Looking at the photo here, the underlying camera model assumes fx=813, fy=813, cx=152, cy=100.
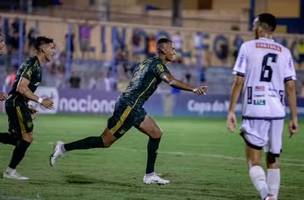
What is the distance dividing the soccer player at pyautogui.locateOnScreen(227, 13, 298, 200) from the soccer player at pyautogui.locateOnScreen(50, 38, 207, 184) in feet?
8.71

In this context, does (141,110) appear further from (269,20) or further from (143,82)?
(269,20)

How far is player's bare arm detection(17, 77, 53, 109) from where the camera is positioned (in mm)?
11258

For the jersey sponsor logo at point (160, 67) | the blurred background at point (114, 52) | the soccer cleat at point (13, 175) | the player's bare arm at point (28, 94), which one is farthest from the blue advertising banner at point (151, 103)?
the jersey sponsor logo at point (160, 67)

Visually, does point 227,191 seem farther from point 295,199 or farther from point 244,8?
point 244,8

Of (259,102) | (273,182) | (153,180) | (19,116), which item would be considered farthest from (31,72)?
(273,182)

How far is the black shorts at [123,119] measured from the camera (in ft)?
37.7

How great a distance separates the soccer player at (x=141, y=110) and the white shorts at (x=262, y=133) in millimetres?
2699

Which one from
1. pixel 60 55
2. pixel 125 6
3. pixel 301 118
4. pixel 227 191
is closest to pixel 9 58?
pixel 60 55

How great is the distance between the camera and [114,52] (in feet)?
111

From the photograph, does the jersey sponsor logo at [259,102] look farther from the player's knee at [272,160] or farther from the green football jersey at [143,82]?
the green football jersey at [143,82]

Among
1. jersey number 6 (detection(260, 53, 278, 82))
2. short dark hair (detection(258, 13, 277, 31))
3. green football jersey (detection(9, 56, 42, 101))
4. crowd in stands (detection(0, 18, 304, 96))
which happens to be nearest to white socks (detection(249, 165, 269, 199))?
jersey number 6 (detection(260, 53, 278, 82))

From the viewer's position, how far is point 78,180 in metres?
11.7

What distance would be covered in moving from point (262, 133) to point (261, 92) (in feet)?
1.48

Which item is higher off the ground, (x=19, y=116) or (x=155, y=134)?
(x=19, y=116)
